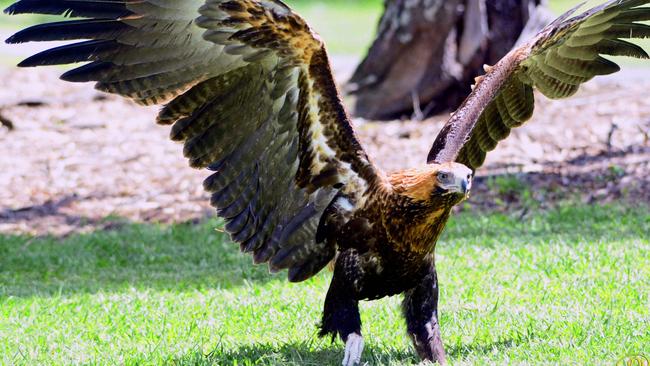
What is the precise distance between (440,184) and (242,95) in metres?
1.19

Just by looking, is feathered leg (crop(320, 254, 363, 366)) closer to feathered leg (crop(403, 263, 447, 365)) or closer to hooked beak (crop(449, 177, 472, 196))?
feathered leg (crop(403, 263, 447, 365))

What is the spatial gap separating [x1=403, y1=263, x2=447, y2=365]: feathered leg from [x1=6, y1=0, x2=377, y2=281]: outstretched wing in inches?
19.9

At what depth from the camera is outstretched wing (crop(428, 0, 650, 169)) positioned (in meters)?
6.11

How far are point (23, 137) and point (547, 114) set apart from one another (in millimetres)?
5433

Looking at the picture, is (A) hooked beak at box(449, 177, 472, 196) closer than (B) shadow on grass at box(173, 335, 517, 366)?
Yes

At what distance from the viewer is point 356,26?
2367 centimetres

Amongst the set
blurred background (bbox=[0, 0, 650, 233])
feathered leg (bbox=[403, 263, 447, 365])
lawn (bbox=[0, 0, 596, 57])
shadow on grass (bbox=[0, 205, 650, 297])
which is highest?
feathered leg (bbox=[403, 263, 447, 365])

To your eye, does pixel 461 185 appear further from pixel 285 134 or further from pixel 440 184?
pixel 285 134

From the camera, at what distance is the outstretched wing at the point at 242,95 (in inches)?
207

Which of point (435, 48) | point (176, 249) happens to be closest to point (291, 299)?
point (176, 249)

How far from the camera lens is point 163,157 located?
10836 mm

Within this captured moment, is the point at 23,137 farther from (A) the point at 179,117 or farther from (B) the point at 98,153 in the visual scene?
(A) the point at 179,117

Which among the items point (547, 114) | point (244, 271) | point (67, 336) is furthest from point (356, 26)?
point (67, 336)

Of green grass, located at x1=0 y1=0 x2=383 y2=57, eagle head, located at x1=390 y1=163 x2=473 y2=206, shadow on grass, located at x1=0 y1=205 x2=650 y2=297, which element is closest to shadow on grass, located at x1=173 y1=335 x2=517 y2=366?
eagle head, located at x1=390 y1=163 x2=473 y2=206
